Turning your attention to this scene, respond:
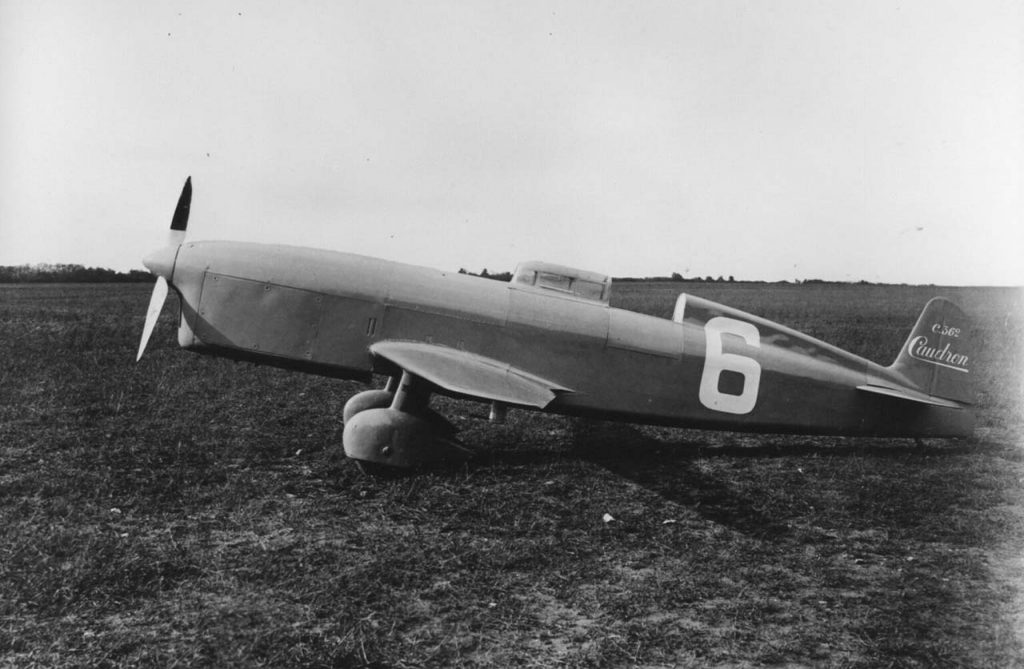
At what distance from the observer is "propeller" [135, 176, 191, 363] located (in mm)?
6543

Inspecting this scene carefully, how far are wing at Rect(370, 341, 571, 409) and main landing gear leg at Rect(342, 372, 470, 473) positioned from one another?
25 centimetres

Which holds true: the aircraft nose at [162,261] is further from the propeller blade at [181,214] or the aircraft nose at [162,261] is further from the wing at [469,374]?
the wing at [469,374]

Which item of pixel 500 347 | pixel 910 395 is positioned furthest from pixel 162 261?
pixel 910 395

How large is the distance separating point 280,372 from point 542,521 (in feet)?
24.2

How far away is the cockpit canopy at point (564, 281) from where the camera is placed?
7062mm

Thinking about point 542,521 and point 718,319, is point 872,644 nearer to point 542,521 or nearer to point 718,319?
point 542,521

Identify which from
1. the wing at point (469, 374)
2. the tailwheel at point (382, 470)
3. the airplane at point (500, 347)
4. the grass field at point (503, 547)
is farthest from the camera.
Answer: the airplane at point (500, 347)

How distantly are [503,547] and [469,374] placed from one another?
173cm

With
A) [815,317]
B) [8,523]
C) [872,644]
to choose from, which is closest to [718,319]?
[872,644]

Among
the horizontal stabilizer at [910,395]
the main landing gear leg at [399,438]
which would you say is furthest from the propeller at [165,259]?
the horizontal stabilizer at [910,395]

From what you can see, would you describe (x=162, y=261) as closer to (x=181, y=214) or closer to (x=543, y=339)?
(x=181, y=214)

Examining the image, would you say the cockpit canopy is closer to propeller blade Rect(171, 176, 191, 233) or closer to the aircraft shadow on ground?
the aircraft shadow on ground

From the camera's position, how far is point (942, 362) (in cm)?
743

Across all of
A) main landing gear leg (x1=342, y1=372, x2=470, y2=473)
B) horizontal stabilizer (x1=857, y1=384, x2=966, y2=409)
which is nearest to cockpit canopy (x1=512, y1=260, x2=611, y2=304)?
main landing gear leg (x1=342, y1=372, x2=470, y2=473)
